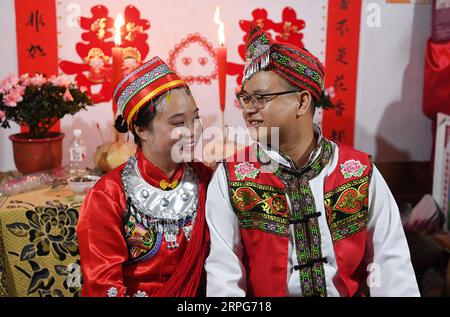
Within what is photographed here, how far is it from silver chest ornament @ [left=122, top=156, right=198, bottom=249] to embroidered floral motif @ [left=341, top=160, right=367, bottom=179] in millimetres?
527

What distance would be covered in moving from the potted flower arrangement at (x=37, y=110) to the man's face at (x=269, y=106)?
1.10 meters

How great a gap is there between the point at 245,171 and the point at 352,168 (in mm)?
368

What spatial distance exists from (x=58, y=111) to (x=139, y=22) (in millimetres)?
748

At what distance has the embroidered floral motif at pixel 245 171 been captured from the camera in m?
1.76

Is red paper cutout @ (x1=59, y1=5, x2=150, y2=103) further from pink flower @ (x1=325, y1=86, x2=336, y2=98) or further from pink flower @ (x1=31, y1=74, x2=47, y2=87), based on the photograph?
pink flower @ (x1=325, y1=86, x2=336, y2=98)

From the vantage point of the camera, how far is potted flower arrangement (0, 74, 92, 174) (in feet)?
7.73

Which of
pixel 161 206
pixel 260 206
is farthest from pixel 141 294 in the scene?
pixel 260 206

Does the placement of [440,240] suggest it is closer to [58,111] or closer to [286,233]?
[286,233]

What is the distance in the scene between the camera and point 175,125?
Answer: 174 cm

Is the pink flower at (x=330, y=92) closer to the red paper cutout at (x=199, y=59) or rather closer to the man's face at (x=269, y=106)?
the red paper cutout at (x=199, y=59)

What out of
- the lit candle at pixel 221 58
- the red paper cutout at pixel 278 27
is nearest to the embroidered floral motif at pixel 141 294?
the lit candle at pixel 221 58

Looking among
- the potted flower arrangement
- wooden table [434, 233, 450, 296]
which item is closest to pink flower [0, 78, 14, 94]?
the potted flower arrangement

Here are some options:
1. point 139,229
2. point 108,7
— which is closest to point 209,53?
point 108,7

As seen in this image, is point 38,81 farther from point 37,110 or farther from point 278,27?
point 278,27
